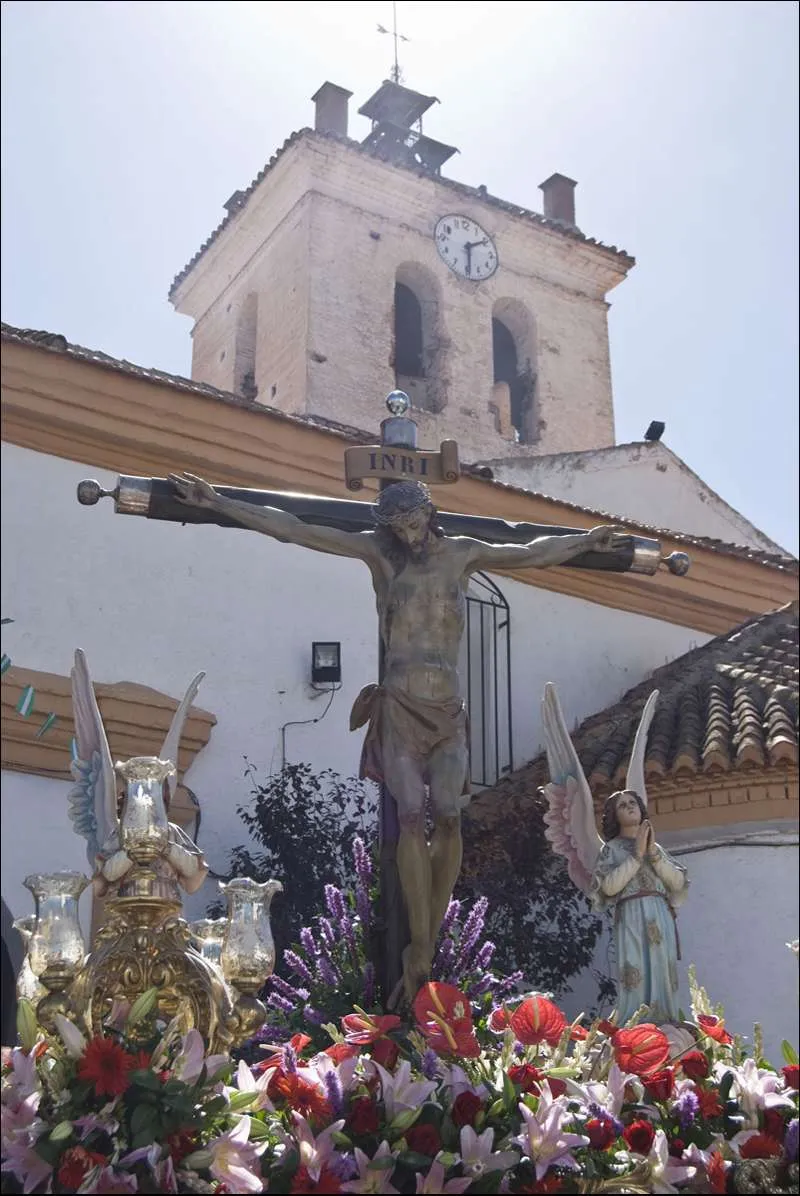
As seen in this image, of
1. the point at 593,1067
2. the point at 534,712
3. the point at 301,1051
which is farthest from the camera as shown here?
the point at 534,712

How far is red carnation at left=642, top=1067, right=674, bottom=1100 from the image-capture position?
3.93 metres

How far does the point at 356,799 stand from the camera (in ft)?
32.9

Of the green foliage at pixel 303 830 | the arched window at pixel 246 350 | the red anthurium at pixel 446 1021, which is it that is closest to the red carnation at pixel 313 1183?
the red anthurium at pixel 446 1021

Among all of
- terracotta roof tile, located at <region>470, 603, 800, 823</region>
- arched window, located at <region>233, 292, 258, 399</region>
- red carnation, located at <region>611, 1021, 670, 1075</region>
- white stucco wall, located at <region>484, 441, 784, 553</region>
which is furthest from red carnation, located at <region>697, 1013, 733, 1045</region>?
arched window, located at <region>233, 292, 258, 399</region>

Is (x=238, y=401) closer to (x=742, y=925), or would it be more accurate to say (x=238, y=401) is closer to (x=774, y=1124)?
(x=742, y=925)

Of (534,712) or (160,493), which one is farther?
(534,712)

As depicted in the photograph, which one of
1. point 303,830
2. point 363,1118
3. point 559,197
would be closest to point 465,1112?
point 363,1118

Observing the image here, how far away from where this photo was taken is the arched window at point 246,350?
2098 centimetres

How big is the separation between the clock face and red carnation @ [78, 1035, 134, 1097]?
58.9 feet

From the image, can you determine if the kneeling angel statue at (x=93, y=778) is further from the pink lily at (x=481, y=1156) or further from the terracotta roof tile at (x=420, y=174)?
the terracotta roof tile at (x=420, y=174)

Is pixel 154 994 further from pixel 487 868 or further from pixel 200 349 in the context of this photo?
pixel 200 349

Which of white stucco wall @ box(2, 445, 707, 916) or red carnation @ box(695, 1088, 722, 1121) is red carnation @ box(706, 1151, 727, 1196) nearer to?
red carnation @ box(695, 1088, 722, 1121)

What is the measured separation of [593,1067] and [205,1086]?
1062 mm

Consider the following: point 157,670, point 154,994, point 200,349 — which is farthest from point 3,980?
point 200,349
